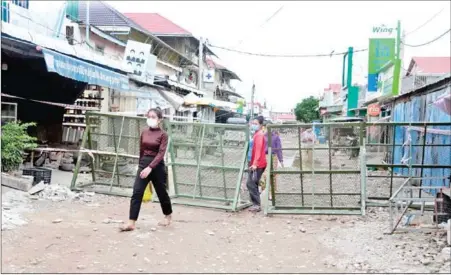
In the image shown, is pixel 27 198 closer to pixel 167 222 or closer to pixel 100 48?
pixel 167 222

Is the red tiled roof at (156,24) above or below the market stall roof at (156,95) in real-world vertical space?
above

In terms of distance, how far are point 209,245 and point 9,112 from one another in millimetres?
7543

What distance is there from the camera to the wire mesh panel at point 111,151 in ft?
29.6

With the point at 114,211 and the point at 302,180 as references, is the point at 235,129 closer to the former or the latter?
the point at 302,180

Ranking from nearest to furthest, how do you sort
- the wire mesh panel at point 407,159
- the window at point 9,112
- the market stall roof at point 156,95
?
the wire mesh panel at point 407,159 → the window at point 9,112 → the market stall roof at point 156,95

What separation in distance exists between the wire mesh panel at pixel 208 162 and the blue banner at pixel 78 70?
2998mm

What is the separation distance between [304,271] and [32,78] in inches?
405

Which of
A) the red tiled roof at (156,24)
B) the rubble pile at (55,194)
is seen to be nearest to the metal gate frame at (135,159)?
the rubble pile at (55,194)

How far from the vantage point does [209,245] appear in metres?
5.71

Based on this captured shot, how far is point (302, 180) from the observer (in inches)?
303

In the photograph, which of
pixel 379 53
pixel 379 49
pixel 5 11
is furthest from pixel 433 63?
pixel 5 11

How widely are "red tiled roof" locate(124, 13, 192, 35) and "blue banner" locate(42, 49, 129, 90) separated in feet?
73.7

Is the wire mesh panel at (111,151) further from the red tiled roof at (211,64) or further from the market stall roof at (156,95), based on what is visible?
the red tiled roof at (211,64)

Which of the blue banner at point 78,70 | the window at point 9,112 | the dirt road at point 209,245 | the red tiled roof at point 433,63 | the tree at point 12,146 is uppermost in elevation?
the red tiled roof at point 433,63
